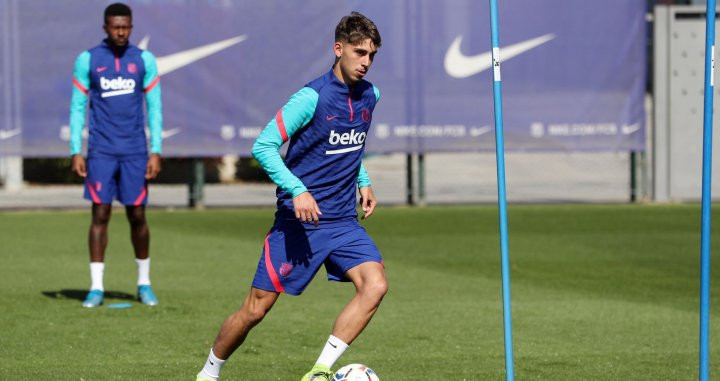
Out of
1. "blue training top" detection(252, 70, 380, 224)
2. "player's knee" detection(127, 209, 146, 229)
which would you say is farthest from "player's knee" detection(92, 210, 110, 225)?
"blue training top" detection(252, 70, 380, 224)

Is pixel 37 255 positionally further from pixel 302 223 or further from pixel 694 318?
pixel 302 223

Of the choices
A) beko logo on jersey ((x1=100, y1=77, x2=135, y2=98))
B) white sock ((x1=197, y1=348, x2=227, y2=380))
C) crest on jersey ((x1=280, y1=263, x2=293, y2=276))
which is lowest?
white sock ((x1=197, y1=348, x2=227, y2=380))

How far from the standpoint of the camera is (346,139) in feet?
21.6

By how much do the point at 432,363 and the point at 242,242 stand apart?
778 centimetres

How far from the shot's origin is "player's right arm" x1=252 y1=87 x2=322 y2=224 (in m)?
6.15

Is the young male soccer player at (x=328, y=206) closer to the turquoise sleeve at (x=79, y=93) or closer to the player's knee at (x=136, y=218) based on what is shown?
the player's knee at (x=136, y=218)

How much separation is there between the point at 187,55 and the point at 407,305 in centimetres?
979

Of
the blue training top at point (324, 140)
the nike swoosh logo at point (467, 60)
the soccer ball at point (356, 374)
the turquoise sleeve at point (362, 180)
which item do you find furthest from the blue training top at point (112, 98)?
the nike swoosh logo at point (467, 60)

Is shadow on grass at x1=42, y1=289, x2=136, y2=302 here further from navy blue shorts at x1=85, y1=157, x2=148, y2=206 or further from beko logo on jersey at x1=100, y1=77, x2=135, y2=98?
beko logo on jersey at x1=100, y1=77, x2=135, y2=98

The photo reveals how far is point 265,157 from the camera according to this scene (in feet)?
20.7

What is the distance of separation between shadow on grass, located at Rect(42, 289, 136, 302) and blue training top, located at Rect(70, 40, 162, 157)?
1.25 m

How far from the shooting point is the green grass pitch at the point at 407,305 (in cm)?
788

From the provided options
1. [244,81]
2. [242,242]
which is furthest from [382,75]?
[242,242]

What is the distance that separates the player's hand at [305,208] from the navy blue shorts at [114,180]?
442 centimetres
